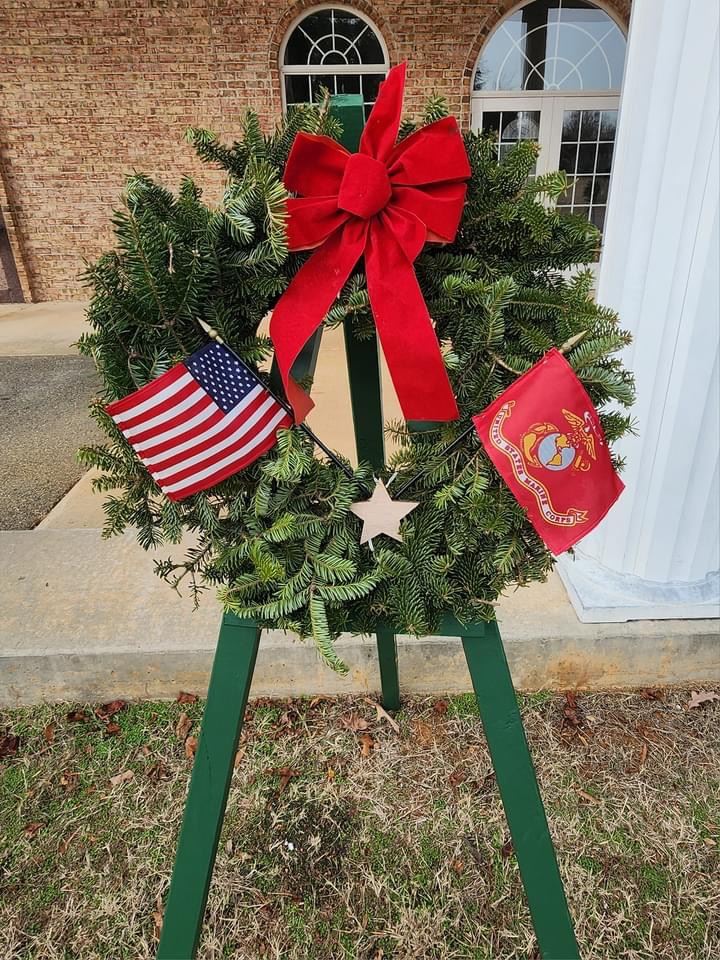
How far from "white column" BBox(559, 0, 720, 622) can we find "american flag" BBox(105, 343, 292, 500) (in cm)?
131

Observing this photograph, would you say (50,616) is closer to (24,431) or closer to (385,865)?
(385,865)

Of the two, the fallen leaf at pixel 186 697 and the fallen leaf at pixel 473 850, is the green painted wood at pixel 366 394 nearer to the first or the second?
the fallen leaf at pixel 473 850

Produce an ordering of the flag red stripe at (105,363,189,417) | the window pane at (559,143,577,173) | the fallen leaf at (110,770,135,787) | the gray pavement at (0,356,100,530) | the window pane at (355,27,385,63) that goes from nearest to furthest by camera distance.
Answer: the flag red stripe at (105,363,189,417)
the fallen leaf at (110,770,135,787)
the gray pavement at (0,356,100,530)
the window pane at (355,27,385,63)
the window pane at (559,143,577,173)

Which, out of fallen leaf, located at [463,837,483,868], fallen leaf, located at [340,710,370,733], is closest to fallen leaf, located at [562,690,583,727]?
fallen leaf, located at [463,837,483,868]

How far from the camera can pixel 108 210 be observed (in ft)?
25.5

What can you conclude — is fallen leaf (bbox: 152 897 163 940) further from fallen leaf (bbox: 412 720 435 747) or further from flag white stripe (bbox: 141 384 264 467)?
flag white stripe (bbox: 141 384 264 467)

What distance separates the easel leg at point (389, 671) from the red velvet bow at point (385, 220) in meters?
1.06

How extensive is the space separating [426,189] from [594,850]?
66.5 inches

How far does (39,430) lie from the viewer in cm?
420

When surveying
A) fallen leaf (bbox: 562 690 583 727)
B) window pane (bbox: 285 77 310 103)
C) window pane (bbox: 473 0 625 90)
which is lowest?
fallen leaf (bbox: 562 690 583 727)

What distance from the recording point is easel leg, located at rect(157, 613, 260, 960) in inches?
43.0

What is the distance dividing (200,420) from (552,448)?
0.51 metres

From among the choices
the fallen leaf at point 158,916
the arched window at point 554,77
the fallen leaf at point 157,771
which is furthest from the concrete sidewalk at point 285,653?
the arched window at point 554,77

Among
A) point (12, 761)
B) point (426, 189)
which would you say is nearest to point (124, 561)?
point (12, 761)
